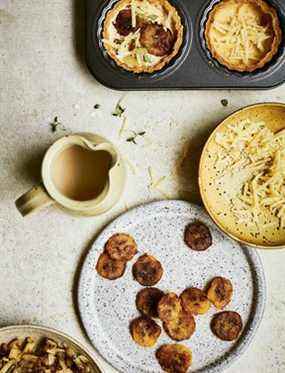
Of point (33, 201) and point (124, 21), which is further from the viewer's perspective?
point (124, 21)

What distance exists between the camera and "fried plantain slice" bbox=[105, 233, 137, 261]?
1.80 m

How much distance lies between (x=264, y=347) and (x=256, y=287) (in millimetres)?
157

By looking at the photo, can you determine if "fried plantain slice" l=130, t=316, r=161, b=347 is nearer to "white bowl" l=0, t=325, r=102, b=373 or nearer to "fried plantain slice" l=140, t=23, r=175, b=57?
"white bowl" l=0, t=325, r=102, b=373

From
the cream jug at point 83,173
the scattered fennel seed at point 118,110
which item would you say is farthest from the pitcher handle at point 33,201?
the scattered fennel seed at point 118,110

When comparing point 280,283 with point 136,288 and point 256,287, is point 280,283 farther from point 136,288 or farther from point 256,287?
point 136,288

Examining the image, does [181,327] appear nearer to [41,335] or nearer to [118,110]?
[41,335]

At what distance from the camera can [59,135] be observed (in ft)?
6.02

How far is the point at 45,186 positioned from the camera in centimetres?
163

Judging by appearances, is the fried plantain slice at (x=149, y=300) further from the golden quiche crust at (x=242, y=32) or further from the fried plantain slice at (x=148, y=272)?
the golden quiche crust at (x=242, y=32)

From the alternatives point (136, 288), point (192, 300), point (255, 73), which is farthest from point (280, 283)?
point (255, 73)

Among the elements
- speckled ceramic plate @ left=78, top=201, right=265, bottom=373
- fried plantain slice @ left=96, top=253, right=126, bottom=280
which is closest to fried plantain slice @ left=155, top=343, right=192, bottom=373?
speckled ceramic plate @ left=78, top=201, right=265, bottom=373

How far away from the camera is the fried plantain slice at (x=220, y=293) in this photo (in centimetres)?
179

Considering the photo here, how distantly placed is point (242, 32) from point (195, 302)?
2.21ft

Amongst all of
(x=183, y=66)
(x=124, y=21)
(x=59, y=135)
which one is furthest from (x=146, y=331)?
(x=124, y=21)
